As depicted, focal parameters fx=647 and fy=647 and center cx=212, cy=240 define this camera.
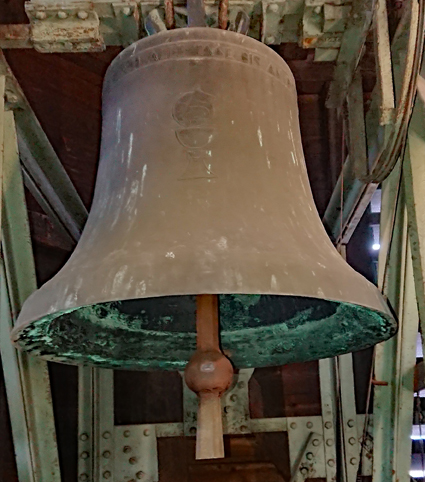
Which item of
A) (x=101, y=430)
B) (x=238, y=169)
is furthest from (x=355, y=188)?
(x=101, y=430)

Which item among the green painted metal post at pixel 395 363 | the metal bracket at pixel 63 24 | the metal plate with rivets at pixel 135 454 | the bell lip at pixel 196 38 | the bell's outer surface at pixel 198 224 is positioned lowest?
the metal plate with rivets at pixel 135 454

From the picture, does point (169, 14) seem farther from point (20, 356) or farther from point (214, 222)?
point (20, 356)

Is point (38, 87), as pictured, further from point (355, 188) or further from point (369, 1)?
point (369, 1)

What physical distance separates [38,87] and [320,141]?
1209 millimetres

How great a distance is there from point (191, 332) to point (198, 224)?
0.56 m

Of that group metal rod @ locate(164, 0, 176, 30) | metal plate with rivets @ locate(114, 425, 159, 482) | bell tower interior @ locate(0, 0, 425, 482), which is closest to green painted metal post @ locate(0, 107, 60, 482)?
bell tower interior @ locate(0, 0, 425, 482)

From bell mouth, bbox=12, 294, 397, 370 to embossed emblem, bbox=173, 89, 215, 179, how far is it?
0.39 meters

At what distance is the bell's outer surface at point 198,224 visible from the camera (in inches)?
36.7

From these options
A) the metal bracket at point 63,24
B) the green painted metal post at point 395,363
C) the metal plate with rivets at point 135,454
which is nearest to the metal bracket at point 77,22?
the metal bracket at point 63,24

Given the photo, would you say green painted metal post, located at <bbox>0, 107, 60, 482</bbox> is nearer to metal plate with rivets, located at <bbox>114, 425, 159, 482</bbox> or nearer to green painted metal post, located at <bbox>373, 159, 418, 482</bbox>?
metal plate with rivets, located at <bbox>114, 425, 159, 482</bbox>

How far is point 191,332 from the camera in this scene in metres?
1.51

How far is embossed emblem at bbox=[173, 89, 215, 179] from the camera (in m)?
1.10

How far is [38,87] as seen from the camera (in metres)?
2.63

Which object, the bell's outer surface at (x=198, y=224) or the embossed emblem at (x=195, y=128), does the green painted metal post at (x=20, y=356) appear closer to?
the bell's outer surface at (x=198, y=224)
